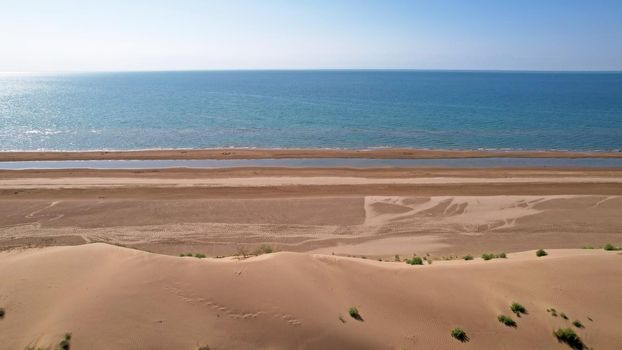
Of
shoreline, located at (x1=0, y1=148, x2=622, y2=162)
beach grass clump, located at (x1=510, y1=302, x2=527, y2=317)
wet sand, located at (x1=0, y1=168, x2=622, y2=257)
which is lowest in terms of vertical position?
wet sand, located at (x1=0, y1=168, x2=622, y2=257)

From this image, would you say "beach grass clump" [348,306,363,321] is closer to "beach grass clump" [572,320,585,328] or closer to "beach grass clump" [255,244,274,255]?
"beach grass clump" [572,320,585,328]

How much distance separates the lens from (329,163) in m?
43.4

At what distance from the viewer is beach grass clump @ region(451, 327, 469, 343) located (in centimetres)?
1158

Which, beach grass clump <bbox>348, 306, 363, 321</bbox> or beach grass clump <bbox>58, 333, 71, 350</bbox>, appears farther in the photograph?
beach grass clump <bbox>348, 306, 363, 321</bbox>

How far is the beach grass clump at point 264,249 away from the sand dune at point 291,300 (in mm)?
4322

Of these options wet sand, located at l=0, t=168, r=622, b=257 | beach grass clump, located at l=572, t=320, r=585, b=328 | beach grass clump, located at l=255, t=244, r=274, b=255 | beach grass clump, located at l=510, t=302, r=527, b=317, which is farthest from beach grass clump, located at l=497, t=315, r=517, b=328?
beach grass clump, located at l=255, t=244, r=274, b=255

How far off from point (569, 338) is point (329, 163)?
32910 millimetres

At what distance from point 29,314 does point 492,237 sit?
22848 millimetres

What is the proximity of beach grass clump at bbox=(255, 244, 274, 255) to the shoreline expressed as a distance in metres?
24.7

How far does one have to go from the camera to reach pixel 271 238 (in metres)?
23.0

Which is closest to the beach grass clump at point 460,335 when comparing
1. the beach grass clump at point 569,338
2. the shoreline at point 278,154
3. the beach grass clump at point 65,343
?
the beach grass clump at point 569,338

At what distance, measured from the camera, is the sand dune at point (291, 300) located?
432 inches

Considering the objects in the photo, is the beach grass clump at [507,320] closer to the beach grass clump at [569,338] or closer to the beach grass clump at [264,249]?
the beach grass clump at [569,338]

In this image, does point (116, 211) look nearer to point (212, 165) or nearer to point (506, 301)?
point (212, 165)
